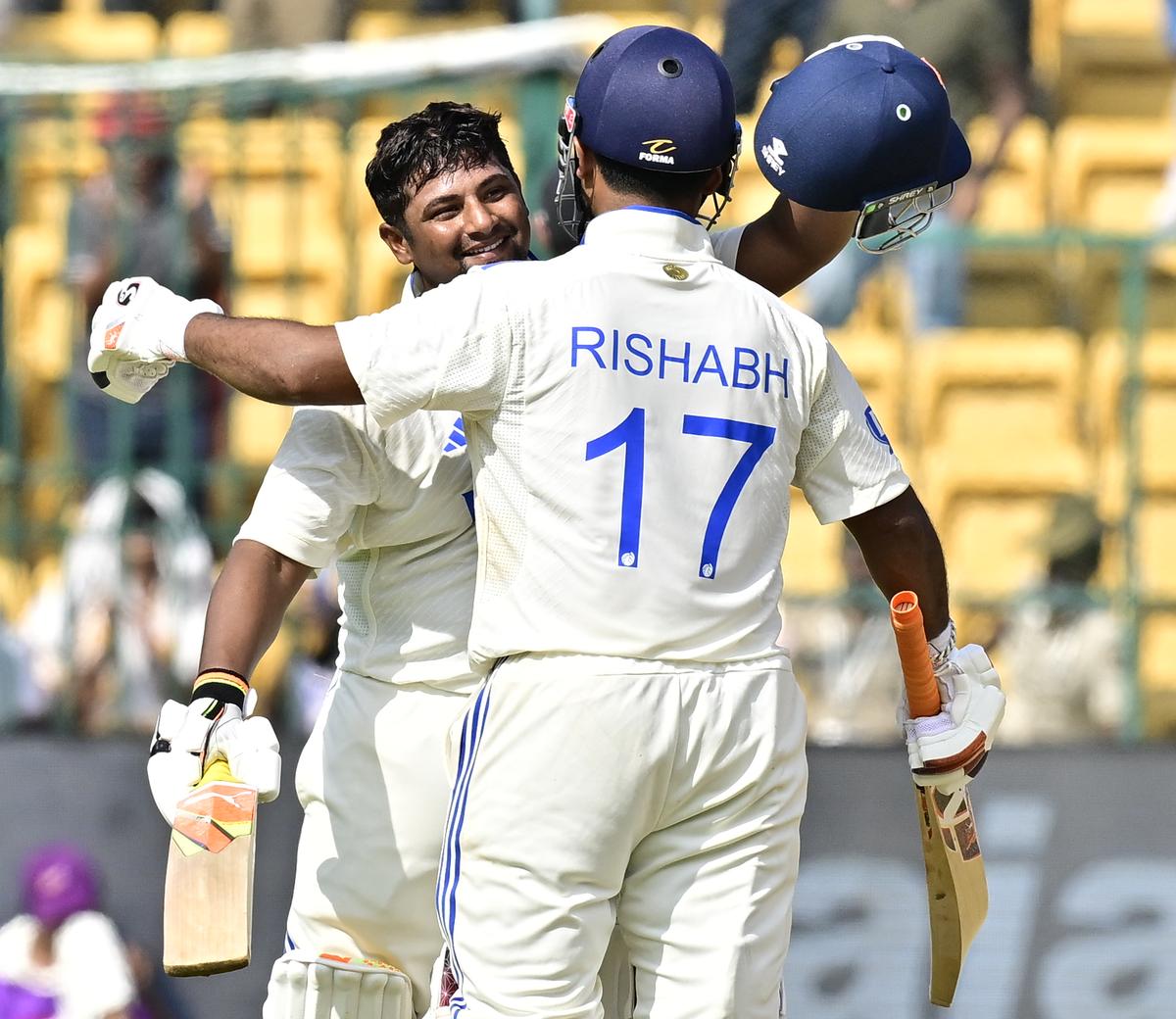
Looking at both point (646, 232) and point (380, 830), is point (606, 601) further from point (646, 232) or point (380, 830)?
point (380, 830)

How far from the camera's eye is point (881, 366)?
7402mm

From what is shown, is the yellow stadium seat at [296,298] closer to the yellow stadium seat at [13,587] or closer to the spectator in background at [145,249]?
the spectator in background at [145,249]

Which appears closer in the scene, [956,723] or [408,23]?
[956,723]

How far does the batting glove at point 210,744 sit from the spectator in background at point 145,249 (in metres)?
3.28

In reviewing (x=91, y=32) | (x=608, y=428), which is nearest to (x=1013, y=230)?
(x=91, y=32)

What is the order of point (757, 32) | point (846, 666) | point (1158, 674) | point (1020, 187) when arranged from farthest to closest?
point (1020, 187) → point (757, 32) → point (1158, 674) → point (846, 666)

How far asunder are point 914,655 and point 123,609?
3435mm

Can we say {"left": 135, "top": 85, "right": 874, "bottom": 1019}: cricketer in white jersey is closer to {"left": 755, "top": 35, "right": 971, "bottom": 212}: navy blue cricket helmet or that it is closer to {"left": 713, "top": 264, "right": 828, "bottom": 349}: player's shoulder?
{"left": 755, "top": 35, "right": 971, "bottom": 212}: navy blue cricket helmet

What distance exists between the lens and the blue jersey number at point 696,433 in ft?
9.98

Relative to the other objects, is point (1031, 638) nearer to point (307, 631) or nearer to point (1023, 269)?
point (1023, 269)

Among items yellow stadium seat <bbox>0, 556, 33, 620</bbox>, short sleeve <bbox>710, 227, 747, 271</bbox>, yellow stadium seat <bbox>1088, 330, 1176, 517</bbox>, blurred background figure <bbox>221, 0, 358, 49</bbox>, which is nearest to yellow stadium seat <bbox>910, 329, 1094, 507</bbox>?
yellow stadium seat <bbox>1088, 330, 1176, 517</bbox>

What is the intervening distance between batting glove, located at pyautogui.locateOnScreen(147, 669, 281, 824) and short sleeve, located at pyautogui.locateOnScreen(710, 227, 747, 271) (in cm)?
120

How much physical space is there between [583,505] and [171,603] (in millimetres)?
3531

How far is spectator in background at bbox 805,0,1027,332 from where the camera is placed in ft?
24.0
